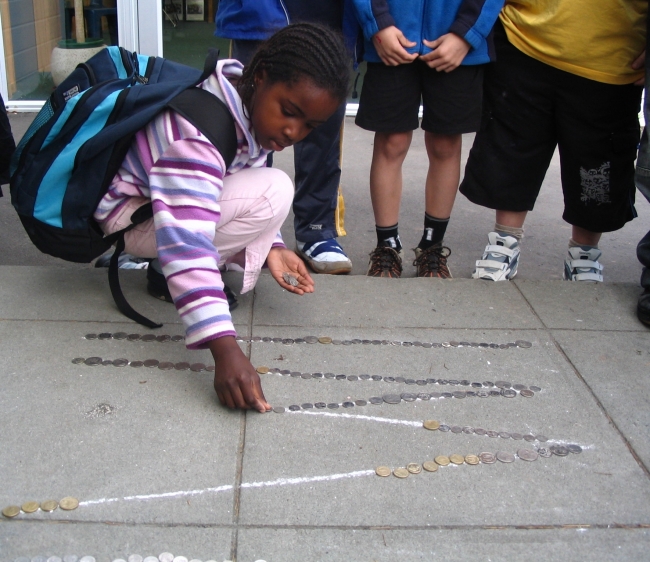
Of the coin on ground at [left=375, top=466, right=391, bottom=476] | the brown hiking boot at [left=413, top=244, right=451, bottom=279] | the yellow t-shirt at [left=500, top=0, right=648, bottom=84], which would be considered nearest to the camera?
the coin on ground at [left=375, top=466, right=391, bottom=476]

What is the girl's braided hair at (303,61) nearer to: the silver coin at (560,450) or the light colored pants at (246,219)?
the light colored pants at (246,219)

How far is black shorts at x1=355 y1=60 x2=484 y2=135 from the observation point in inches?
119

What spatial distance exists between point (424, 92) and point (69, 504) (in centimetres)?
214

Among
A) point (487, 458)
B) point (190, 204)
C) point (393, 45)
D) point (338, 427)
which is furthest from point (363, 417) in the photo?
point (393, 45)

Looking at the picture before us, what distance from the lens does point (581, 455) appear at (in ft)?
6.72

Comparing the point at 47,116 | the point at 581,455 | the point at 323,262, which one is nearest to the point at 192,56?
the point at 323,262

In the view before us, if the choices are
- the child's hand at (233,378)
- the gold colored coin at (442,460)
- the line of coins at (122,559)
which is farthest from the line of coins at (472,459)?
the line of coins at (122,559)

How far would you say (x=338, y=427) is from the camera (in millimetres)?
2104

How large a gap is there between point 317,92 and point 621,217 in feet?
5.37

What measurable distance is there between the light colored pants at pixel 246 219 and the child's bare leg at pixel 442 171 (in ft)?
2.87

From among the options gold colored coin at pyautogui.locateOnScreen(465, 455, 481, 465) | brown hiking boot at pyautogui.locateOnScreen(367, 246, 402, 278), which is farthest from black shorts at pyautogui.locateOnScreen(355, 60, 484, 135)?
gold colored coin at pyautogui.locateOnScreen(465, 455, 481, 465)

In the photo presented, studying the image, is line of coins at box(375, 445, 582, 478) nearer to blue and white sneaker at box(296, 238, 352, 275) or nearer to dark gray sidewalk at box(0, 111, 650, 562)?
dark gray sidewalk at box(0, 111, 650, 562)

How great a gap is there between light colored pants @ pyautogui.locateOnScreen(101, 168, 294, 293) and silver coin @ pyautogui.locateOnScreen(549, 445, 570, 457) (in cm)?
112

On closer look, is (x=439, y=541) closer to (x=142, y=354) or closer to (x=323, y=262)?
(x=142, y=354)
